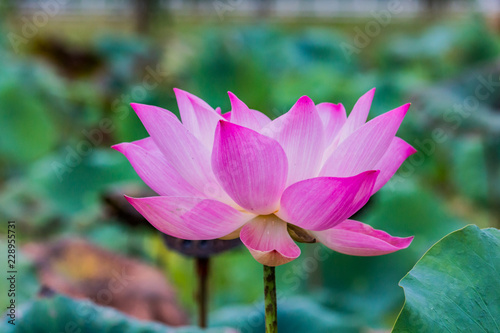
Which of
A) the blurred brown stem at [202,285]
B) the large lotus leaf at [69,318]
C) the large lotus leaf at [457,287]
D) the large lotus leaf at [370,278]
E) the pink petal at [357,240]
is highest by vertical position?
the pink petal at [357,240]

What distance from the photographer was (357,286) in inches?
Result: 43.3

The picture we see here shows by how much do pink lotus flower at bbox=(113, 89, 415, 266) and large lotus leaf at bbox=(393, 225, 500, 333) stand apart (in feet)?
0.11

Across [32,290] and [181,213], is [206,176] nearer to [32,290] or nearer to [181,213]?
[181,213]

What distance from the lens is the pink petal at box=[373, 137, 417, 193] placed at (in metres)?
0.36

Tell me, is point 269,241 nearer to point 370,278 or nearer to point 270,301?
point 270,301

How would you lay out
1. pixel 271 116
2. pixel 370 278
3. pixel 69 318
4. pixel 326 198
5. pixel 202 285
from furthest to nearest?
pixel 271 116, pixel 370 278, pixel 202 285, pixel 69 318, pixel 326 198

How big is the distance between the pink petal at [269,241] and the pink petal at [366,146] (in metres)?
0.05

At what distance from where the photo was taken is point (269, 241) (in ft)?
1.10

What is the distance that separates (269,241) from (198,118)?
4.0 inches

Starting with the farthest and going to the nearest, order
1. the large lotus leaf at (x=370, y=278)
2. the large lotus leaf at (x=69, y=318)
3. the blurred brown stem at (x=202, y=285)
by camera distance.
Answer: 1. the large lotus leaf at (x=370, y=278)
2. the blurred brown stem at (x=202, y=285)
3. the large lotus leaf at (x=69, y=318)

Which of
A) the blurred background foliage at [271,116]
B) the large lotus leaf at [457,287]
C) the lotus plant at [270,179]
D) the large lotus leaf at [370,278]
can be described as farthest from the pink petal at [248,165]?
the large lotus leaf at [370,278]

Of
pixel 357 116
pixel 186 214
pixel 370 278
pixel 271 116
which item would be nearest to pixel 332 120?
pixel 357 116

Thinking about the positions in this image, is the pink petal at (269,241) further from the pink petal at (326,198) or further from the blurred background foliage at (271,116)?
the blurred background foliage at (271,116)

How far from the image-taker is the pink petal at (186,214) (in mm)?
319
